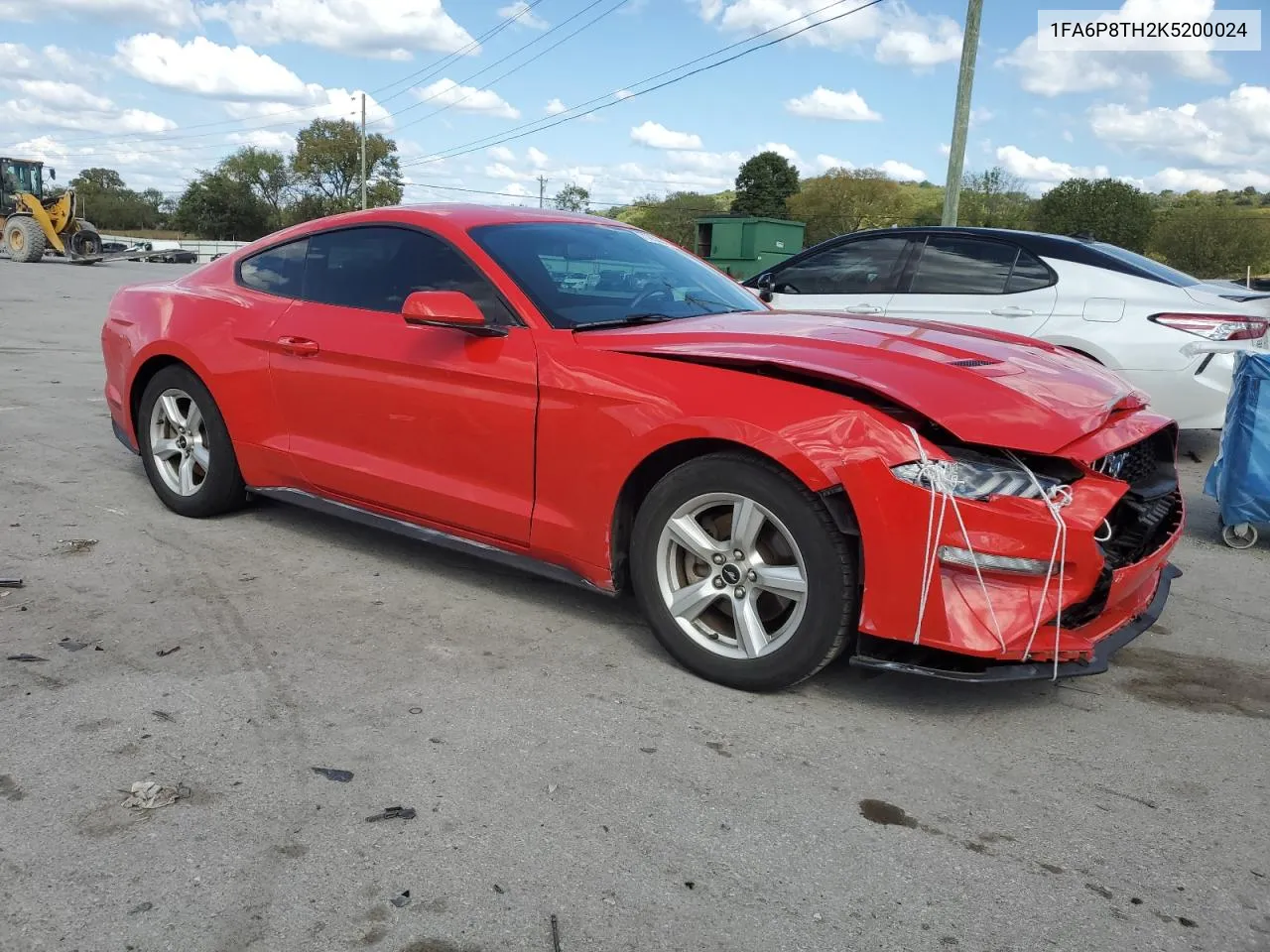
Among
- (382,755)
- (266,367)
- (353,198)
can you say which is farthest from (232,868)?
(353,198)

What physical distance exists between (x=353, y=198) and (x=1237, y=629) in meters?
87.2

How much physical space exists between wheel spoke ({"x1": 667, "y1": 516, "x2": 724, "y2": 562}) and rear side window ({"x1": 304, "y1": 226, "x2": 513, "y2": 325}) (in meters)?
1.06

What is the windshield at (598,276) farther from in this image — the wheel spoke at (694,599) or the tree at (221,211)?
the tree at (221,211)

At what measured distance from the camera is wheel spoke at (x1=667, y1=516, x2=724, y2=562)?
3.30 metres

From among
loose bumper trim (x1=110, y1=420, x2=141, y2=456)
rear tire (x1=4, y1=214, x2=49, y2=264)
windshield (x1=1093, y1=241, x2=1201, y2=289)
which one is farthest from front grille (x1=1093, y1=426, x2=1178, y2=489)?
rear tire (x1=4, y1=214, x2=49, y2=264)

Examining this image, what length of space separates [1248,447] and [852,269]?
3.44 m

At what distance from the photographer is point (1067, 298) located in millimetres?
7094

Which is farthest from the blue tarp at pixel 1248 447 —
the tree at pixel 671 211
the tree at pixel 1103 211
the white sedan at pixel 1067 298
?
the tree at pixel 671 211

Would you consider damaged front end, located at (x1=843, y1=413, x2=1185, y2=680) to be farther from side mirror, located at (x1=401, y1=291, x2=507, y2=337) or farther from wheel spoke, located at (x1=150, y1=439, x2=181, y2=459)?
wheel spoke, located at (x1=150, y1=439, x2=181, y2=459)

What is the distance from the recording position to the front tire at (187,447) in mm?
4852

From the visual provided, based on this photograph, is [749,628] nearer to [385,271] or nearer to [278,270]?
[385,271]

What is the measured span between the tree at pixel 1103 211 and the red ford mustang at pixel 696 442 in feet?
150

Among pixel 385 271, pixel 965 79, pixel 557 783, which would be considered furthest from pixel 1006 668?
pixel 965 79

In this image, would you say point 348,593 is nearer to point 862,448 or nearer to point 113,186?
point 862,448
